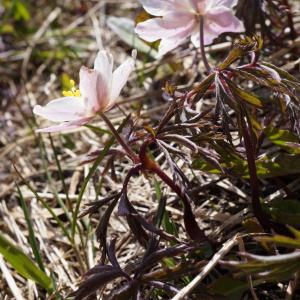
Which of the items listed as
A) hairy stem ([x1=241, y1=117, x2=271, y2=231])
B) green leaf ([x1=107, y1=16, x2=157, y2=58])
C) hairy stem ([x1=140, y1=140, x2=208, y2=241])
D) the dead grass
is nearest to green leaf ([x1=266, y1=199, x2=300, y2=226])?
hairy stem ([x1=241, y1=117, x2=271, y2=231])

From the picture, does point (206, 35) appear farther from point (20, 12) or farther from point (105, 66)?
point (20, 12)

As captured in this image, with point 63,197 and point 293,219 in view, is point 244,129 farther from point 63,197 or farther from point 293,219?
point 63,197

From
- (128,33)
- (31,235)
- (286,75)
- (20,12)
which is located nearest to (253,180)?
(286,75)

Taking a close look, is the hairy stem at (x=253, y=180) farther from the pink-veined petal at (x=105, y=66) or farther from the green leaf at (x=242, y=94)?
the pink-veined petal at (x=105, y=66)

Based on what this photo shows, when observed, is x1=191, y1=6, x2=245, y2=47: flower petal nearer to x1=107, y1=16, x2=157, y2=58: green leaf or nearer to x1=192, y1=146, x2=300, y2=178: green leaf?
x1=192, y1=146, x2=300, y2=178: green leaf

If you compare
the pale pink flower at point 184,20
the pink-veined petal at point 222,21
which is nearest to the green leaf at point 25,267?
the pale pink flower at point 184,20

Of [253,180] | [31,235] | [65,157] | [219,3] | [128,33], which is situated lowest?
[65,157]

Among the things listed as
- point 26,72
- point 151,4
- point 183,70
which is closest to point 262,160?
point 151,4
